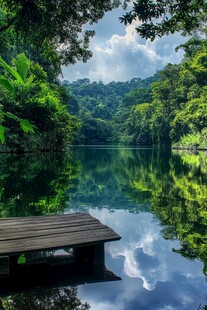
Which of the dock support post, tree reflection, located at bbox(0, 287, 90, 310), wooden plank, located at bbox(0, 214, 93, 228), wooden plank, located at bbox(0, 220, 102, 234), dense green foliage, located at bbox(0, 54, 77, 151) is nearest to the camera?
tree reflection, located at bbox(0, 287, 90, 310)

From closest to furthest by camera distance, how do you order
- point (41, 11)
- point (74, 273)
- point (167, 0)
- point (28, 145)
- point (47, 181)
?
point (74, 273)
point (167, 0)
point (41, 11)
point (47, 181)
point (28, 145)

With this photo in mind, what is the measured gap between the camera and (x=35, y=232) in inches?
145

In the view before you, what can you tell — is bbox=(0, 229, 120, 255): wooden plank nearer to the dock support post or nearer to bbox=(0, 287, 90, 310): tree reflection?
the dock support post

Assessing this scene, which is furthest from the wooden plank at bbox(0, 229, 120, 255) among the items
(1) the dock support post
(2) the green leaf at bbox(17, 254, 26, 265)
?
(2) the green leaf at bbox(17, 254, 26, 265)

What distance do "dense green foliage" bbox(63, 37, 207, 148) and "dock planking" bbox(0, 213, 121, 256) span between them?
35145mm

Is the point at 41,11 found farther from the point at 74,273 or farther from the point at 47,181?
the point at 74,273

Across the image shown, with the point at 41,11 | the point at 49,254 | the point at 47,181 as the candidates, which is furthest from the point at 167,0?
the point at 47,181

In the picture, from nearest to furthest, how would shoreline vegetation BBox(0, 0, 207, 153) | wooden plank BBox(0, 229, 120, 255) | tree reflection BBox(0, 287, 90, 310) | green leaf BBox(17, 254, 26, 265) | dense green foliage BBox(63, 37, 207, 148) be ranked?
tree reflection BBox(0, 287, 90, 310), wooden plank BBox(0, 229, 120, 255), green leaf BBox(17, 254, 26, 265), shoreline vegetation BBox(0, 0, 207, 153), dense green foliage BBox(63, 37, 207, 148)

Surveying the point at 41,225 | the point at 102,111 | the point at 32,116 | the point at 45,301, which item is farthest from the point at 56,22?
the point at 102,111

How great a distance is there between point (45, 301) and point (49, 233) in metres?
1.01

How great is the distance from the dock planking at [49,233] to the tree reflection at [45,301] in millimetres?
435

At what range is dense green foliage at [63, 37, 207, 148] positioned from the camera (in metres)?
42.3

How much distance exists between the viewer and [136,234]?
5.07 m

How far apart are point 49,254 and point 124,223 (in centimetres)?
217
